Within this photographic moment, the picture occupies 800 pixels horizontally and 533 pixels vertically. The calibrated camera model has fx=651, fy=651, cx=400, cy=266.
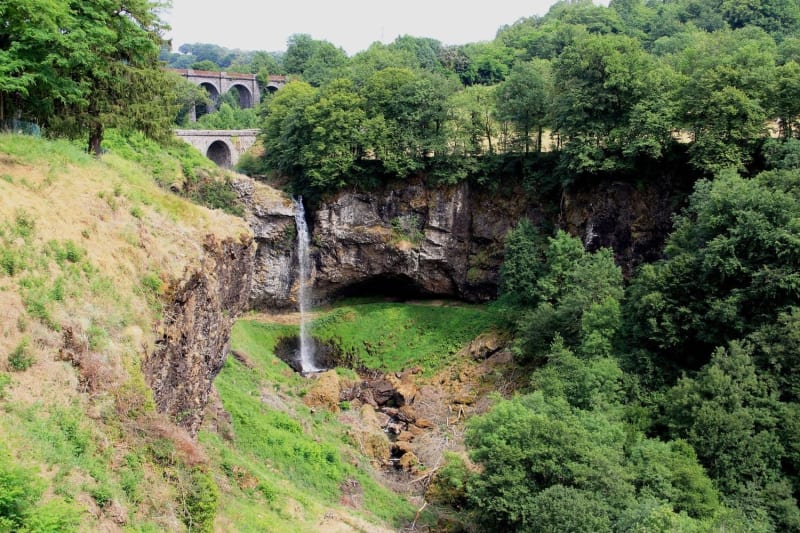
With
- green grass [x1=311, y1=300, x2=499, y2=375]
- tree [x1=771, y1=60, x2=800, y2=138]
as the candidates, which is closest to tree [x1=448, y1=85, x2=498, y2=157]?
green grass [x1=311, y1=300, x2=499, y2=375]

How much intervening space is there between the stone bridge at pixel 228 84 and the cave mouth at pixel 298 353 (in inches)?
1130

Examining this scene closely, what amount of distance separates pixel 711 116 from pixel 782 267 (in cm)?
1048

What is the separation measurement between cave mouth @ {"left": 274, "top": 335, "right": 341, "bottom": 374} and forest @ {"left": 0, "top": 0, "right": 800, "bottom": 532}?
9.14 meters

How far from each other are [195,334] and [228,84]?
172 ft

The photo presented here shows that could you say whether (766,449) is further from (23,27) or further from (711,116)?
(23,27)

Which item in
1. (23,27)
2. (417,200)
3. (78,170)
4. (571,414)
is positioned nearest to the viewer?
(23,27)

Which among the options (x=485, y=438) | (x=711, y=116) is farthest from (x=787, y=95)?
(x=485, y=438)

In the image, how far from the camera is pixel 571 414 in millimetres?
21469

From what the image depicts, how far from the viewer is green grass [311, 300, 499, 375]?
120 ft

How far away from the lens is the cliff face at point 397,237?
128 feet

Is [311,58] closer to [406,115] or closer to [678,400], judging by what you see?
[406,115]

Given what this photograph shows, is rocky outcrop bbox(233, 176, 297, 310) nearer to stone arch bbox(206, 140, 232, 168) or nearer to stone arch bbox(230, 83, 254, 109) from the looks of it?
stone arch bbox(206, 140, 232, 168)

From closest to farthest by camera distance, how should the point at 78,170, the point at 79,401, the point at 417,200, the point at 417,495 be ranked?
the point at 79,401 < the point at 78,170 < the point at 417,495 < the point at 417,200

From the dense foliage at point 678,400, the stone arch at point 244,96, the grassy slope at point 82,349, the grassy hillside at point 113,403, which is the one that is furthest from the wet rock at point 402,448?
the stone arch at point 244,96
